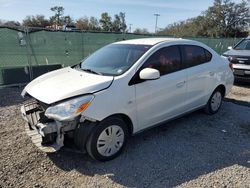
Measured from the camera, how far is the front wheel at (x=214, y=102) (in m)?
4.99

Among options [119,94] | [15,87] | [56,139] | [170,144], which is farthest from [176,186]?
[15,87]

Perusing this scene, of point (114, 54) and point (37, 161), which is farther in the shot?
point (114, 54)

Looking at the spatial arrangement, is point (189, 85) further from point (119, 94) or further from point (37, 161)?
point (37, 161)

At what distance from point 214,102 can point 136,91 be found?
8.12 feet

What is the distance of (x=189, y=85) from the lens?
4.25 m

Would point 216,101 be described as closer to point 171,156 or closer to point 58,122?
point 171,156

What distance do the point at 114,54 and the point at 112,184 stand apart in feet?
6.93

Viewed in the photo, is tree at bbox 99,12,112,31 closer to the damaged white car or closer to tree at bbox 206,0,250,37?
tree at bbox 206,0,250,37

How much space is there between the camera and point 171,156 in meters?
3.45

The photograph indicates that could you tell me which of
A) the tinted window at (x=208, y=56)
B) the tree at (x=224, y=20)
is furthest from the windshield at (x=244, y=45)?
the tree at (x=224, y=20)

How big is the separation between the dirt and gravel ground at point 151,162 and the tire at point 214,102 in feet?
1.82

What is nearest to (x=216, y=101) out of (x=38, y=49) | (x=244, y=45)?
(x=244, y=45)

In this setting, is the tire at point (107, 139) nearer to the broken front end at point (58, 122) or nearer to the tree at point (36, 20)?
the broken front end at point (58, 122)

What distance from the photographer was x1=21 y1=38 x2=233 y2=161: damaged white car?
2939 mm
